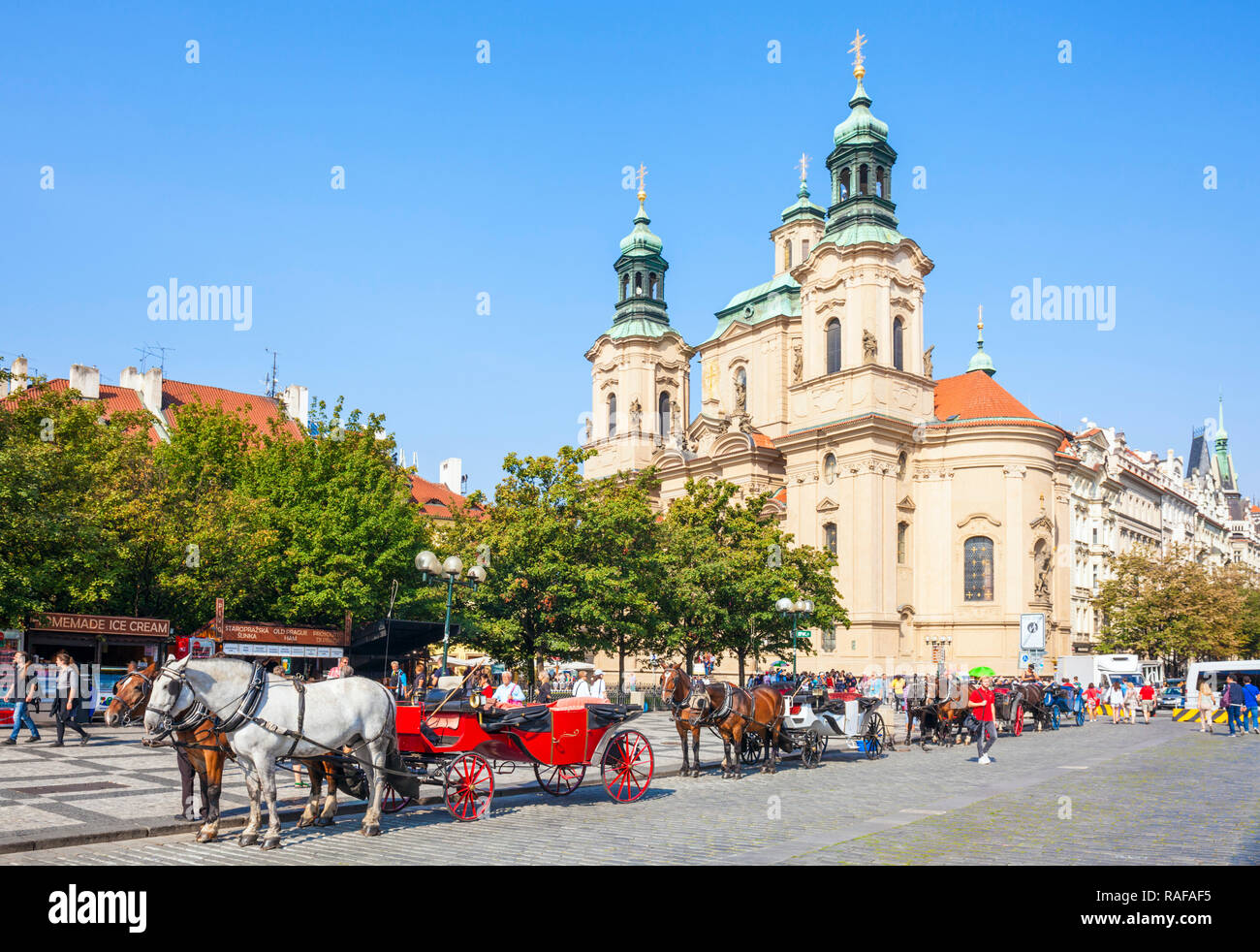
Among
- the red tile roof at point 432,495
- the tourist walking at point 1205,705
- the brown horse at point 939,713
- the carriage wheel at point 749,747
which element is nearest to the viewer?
the carriage wheel at point 749,747

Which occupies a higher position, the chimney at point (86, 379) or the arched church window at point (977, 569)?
the chimney at point (86, 379)

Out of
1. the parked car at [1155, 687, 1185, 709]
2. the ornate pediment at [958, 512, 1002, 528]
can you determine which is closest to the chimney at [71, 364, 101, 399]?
the ornate pediment at [958, 512, 1002, 528]

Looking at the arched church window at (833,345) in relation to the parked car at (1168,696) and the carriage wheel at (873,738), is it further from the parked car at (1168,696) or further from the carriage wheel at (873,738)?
the carriage wheel at (873,738)

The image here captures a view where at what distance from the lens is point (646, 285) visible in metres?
79.1

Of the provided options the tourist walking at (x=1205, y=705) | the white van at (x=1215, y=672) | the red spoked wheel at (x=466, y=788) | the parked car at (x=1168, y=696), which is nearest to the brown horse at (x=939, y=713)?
the tourist walking at (x=1205, y=705)

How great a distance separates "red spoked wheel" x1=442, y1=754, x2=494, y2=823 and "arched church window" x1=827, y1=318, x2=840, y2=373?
5154 cm

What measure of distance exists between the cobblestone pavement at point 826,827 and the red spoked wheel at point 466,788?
0.27m

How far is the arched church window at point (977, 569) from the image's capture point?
58.4m

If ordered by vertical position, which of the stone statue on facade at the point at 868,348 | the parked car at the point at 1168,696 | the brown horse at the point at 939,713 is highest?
the stone statue on facade at the point at 868,348

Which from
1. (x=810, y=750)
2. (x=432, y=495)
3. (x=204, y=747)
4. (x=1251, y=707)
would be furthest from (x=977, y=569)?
(x=204, y=747)

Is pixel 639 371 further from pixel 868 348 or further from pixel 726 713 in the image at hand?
pixel 726 713

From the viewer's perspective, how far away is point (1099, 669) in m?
54.0

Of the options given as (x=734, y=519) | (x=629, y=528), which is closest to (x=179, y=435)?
(x=629, y=528)
